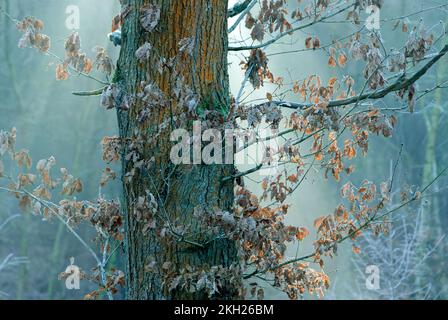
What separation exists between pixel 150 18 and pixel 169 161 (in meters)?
0.73

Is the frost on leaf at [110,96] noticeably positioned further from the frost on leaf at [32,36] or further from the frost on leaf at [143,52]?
the frost on leaf at [32,36]

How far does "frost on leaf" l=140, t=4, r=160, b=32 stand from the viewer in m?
4.00

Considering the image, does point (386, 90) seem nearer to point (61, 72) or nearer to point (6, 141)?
point (61, 72)

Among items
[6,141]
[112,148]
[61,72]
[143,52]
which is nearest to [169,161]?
[112,148]

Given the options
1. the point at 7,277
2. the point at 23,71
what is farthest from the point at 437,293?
the point at 23,71

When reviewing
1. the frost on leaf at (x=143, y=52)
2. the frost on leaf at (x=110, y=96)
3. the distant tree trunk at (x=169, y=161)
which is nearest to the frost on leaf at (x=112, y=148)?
the distant tree trunk at (x=169, y=161)

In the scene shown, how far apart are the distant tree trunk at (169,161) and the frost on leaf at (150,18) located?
0.08m

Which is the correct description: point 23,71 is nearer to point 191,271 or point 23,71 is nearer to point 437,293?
point 437,293

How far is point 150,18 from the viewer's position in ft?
13.1

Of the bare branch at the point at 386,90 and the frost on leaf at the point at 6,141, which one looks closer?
the bare branch at the point at 386,90

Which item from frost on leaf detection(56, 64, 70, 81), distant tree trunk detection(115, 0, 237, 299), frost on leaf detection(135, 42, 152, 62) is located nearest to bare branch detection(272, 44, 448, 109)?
distant tree trunk detection(115, 0, 237, 299)

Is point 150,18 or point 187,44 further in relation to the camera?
point 150,18

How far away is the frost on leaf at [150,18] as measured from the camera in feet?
13.1
